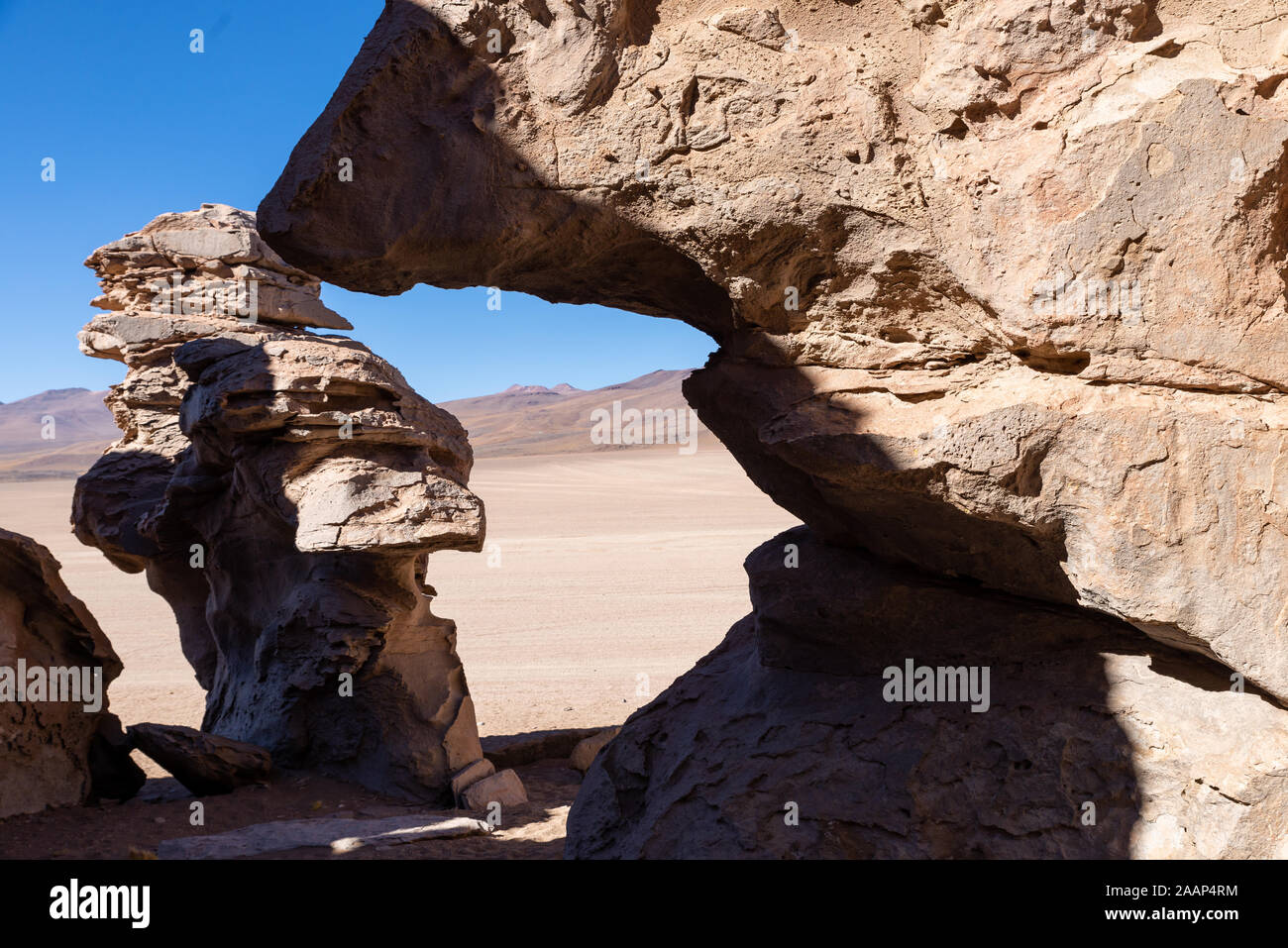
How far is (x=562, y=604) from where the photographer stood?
14.6 m

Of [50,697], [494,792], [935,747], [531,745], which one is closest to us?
[935,747]

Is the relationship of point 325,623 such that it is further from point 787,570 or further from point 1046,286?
point 1046,286

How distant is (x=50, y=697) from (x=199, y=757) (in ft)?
3.01

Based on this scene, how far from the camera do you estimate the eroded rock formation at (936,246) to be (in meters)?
2.48

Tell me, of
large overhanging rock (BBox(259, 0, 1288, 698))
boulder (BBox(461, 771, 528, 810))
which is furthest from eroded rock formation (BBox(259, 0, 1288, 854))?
boulder (BBox(461, 771, 528, 810))

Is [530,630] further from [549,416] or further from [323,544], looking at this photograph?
[549,416]

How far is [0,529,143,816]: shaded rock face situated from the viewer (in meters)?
5.51

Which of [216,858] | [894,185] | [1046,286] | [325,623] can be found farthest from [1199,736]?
[325,623]

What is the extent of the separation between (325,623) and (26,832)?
1964 millimetres

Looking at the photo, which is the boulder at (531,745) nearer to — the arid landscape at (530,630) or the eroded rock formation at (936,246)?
the arid landscape at (530,630)

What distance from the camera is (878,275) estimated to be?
9.64ft

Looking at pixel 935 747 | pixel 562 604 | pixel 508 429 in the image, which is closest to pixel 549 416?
pixel 508 429

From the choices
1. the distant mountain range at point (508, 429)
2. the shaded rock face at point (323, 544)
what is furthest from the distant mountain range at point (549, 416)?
the shaded rock face at point (323, 544)

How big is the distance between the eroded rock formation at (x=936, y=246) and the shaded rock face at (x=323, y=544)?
9.83ft
